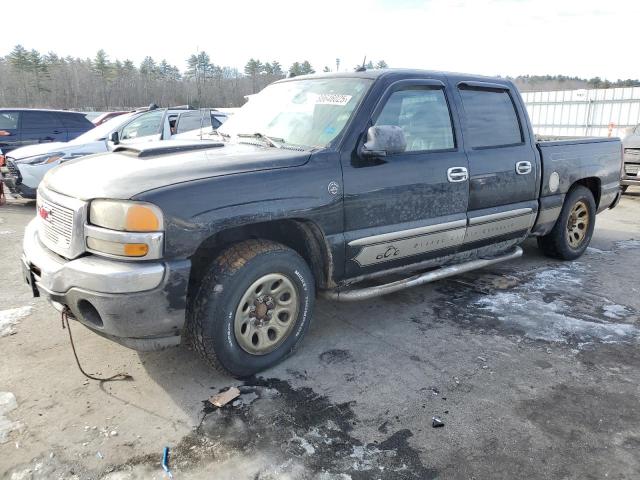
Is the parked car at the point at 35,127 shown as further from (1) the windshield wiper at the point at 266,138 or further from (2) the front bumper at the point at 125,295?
(2) the front bumper at the point at 125,295

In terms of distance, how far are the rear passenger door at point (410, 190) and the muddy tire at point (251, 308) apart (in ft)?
1.54

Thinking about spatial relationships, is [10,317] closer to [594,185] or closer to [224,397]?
[224,397]

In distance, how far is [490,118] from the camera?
14.4 ft

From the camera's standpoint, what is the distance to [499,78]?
185 inches

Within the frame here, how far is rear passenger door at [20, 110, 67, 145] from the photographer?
11477 mm

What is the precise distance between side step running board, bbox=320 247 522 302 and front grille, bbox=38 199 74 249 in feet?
5.52

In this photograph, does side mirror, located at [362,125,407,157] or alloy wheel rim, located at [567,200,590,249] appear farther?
alloy wheel rim, located at [567,200,590,249]

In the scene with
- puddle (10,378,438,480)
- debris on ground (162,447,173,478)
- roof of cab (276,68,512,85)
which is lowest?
puddle (10,378,438,480)

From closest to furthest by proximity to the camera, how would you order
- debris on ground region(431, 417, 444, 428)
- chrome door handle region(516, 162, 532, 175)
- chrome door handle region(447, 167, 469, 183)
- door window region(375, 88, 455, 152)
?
debris on ground region(431, 417, 444, 428), door window region(375, 88, 455, 152), chrome door handle region(447, 167, 469, 183), chrome door handle region(516, 162, 532, 175)

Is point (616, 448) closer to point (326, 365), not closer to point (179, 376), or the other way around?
point (326, 365)

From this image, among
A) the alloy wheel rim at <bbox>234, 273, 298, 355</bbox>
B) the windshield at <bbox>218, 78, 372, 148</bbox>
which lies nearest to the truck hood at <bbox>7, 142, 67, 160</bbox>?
the windshield at <bbox>218, 78, 372, 148</bbox>

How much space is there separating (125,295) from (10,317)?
7.18ft

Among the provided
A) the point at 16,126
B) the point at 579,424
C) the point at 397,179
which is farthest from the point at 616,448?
the point at 16,126

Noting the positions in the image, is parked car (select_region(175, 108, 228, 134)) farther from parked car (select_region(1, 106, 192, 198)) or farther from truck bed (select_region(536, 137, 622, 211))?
truck bed (select_region(536, 137, 622, 211))
